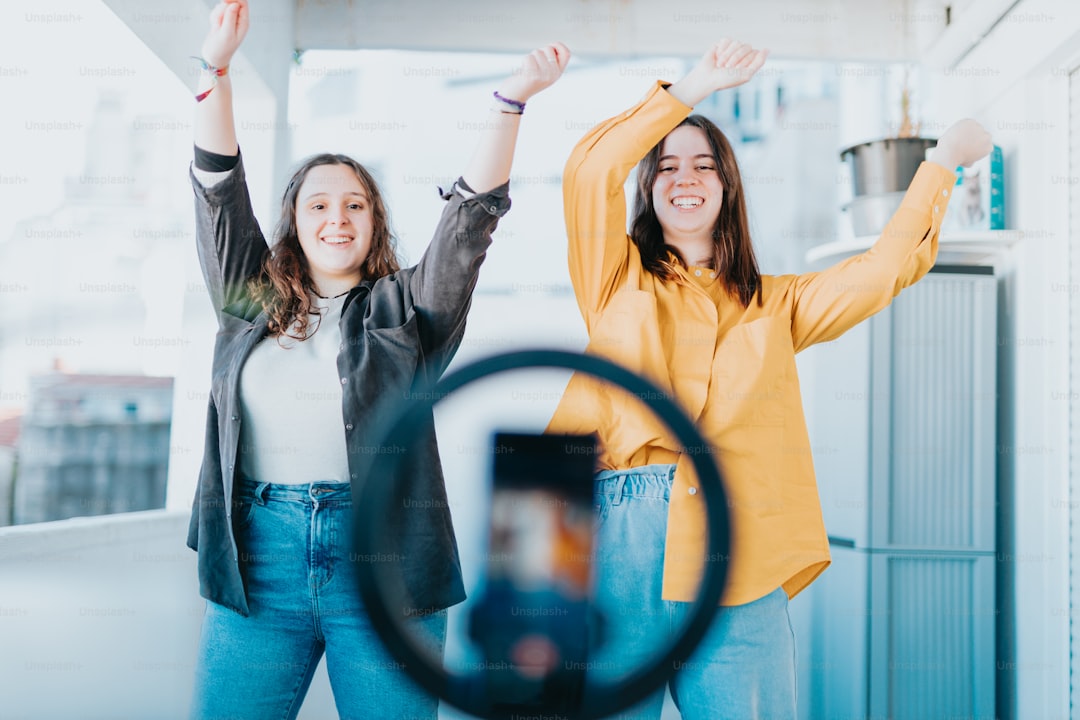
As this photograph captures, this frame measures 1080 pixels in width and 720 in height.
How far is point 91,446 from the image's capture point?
215 cm

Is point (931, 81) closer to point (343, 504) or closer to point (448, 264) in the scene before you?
point (448, 264)

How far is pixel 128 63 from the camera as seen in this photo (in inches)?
84.4

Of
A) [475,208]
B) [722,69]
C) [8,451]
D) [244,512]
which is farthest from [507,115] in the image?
[8,451]

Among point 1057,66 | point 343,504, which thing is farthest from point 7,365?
point 1057,66

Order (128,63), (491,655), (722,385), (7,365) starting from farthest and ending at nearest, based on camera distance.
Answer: (128,63)
(7,365)
(722,385)
(491,655)

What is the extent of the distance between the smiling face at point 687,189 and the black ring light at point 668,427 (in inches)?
18.8

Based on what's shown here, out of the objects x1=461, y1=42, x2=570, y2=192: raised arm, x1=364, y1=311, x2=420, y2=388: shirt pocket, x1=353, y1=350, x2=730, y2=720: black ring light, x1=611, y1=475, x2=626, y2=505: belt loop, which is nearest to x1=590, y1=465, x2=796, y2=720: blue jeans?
x1=611, y1=475, x2=626, y2=505: belt loop

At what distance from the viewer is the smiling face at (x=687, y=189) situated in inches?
48.7

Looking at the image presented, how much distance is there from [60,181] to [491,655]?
162 cm

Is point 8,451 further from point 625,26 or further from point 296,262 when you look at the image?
point 625,26

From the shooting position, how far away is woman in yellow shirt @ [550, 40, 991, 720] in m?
1.07

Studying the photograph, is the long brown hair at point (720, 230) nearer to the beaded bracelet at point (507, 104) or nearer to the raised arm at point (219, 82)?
the beaded bracelet at point (507, 104)

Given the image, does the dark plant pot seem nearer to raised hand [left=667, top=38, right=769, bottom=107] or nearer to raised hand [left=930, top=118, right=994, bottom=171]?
raised hand [left=930, top=118, right=994, bottom=171]

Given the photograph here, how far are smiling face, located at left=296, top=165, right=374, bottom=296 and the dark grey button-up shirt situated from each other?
50 mm
